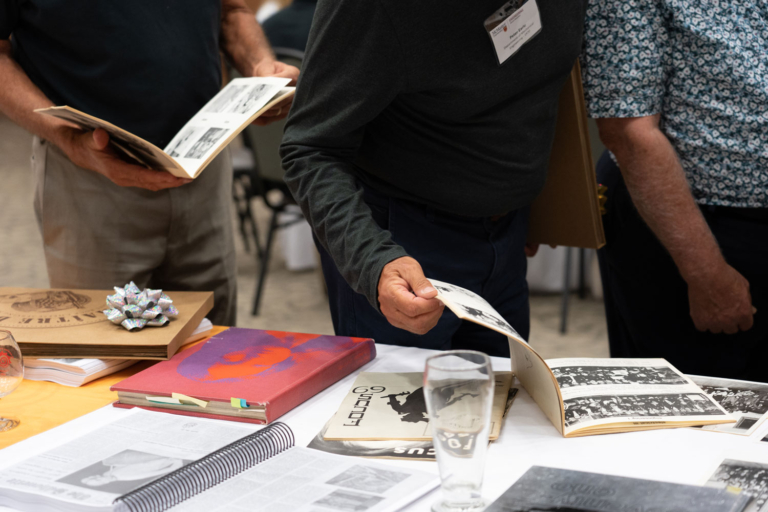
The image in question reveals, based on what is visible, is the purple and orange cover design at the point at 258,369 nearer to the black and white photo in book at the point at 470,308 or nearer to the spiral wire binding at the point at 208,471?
the spiral wire binding at the point at 208,471

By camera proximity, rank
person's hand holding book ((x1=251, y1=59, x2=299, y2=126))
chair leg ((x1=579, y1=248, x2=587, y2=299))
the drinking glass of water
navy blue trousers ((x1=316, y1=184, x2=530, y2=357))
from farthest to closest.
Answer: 1. chair leg ((x1=579, y1=248, x2=587, y2=299))
2. person's hand holding book ((x1=251, y1=59, x2=299, y2=126))
3. navy blue trousers ((x1=316, y1=184, x2=530, y2=357))
4. the drinking glass of water

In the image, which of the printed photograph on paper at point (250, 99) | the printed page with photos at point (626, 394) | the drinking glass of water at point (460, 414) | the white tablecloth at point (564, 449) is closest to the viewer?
the drinking glass of water at point (460, 414)

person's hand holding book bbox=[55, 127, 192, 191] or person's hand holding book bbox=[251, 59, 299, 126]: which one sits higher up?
person's hand holding book bbox=[251, 59, 299, 126]

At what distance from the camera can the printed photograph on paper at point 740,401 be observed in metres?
0.89

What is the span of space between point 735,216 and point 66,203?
1326mm

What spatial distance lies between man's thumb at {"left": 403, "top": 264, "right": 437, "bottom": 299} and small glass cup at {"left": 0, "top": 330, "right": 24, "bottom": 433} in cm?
52

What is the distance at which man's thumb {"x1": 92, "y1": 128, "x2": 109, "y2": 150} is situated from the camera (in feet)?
4.26

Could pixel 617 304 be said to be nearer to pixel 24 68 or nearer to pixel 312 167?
pixel 312 167

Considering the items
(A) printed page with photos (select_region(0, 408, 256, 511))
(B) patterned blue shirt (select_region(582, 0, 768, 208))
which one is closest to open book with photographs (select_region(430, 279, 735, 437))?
(A) printed page with photos (select_region(0, 408, 256, 511))

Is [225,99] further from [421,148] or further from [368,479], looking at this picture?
[368,479]

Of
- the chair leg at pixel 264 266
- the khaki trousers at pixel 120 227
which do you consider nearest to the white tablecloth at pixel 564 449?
the khaki trousers at pixel 120 227

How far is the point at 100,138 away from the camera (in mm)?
1304

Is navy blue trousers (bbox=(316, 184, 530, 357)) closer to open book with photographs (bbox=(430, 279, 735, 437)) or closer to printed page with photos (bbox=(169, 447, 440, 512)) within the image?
open book with photographs (bbox=(430, 279, 735, 437))

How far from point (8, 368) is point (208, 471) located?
1.21 feet
